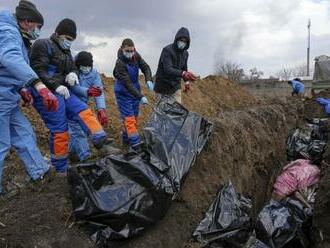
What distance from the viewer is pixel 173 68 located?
283 inches

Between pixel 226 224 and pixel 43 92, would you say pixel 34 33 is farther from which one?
pixel 226 224

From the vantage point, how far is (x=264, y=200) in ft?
22.8

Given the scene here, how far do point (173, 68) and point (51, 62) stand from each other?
8.24 feet

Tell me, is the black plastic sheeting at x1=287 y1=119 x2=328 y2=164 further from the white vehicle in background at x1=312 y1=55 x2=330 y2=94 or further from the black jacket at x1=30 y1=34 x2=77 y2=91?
the white vehicle in background at x1=312 y1=55 x2=330 y2=94

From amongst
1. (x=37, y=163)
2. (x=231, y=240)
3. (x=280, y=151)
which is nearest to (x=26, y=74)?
(x=37, y=163)

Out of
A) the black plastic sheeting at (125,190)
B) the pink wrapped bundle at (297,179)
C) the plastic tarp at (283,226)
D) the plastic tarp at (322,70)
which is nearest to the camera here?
the black plastic sheeting at (125,190)

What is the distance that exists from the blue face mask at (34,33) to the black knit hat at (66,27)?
445 mm

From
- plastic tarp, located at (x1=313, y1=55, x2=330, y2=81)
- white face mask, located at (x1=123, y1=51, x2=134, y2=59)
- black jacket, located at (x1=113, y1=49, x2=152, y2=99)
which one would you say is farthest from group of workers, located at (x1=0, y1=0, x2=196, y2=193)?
plastic tarp, located at (x1=313, y1=55, x2=330, y2=81)

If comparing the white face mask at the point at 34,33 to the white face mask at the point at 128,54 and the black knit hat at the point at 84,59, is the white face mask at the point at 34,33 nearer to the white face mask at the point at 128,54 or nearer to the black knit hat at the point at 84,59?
the black knit hat at the point at 84,59

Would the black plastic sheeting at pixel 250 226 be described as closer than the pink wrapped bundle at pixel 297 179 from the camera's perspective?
Yes

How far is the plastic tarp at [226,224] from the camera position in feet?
15.5

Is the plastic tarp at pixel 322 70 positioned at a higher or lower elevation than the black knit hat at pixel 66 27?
lower

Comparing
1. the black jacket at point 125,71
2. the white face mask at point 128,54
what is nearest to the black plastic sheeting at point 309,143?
the black jacket at point 125,71

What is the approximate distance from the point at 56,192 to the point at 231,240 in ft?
5.96
